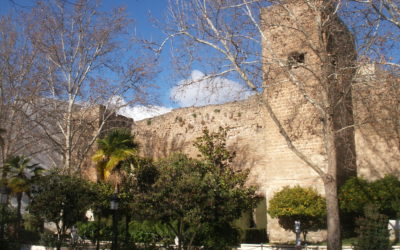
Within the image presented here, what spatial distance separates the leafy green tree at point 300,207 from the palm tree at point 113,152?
5303 mm

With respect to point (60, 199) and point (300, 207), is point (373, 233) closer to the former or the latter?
point (300, 207)

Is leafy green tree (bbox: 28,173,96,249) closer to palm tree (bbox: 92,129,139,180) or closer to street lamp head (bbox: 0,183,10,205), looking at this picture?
street lamp head (bbox: 0,183,10,205)

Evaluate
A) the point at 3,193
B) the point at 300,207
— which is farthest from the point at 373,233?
the point at 3,193

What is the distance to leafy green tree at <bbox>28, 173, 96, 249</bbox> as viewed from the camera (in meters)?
13.3

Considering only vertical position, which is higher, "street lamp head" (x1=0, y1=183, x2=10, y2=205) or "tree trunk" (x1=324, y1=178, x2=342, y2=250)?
"street lamp head" (x1=0, y1=183, x2=10, y2=205)

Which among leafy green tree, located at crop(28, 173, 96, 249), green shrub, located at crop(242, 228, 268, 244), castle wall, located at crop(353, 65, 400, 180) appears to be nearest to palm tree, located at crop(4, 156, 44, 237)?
leafy green tree, located at crop(28, 173, 96, 249)

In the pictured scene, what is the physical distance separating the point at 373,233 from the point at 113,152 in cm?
849

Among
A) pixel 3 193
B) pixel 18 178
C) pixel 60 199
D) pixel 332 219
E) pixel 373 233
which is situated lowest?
pixel 373 233

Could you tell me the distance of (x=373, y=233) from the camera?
1156 cm

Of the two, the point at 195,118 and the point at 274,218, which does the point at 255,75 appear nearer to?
the point at 274,218

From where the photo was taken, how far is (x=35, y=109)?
690 inches

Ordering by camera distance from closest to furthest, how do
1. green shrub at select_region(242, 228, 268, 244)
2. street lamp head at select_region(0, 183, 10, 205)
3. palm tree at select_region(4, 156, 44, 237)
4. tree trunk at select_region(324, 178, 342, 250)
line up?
tree trunk at select_region(324, 178, 342, 250) → street lamp head at select_region(0, 183, 10, 205) → palm tree at select_region(4, 156, 44, 237) → green shrub at select_region(242, 228, 268, 244)

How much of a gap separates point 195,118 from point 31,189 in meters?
10.7

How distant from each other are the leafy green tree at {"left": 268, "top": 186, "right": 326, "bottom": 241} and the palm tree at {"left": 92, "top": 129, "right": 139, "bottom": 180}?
530cm
